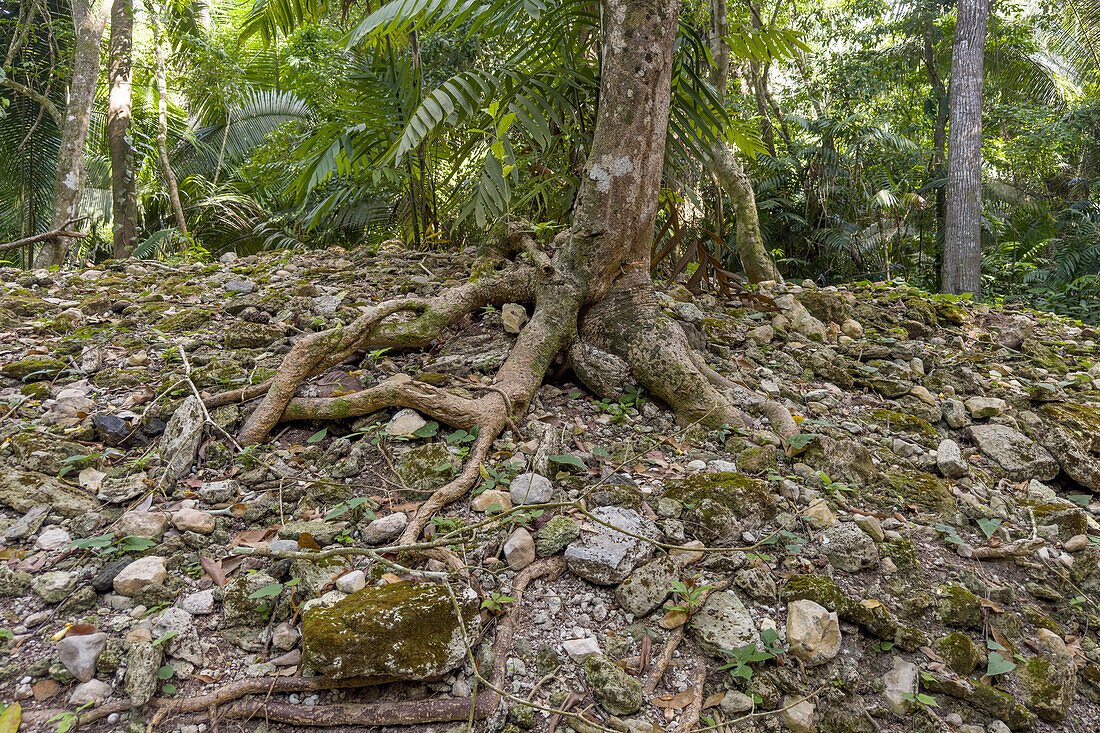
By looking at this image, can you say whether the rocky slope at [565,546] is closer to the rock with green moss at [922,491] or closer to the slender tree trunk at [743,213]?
the rock with green moss at [922,491]

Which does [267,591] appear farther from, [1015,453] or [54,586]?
[1015,453]

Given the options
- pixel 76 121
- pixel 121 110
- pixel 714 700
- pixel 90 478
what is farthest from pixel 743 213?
pixel 121 110

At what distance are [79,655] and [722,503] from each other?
5.62 feet

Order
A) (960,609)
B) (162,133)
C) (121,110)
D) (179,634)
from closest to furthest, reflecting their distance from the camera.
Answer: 1. (179,634)
2. (960,609)
3. (121,110)
4. (162,133)

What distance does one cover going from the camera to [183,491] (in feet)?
6.64

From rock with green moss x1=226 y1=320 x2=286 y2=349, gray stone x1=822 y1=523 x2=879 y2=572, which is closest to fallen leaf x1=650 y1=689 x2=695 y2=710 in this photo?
gray stone x1=822 y1=523 x2=879 y2=572

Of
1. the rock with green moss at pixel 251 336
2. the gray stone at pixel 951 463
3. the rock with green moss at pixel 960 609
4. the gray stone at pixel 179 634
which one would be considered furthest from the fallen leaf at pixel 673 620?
the rock with green moss at pixel 251 336

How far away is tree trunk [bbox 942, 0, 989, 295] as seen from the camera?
6.96m

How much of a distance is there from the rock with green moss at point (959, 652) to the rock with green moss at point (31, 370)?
3.41 metres

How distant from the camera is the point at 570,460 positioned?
212 centimetres

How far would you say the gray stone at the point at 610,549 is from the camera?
173cm

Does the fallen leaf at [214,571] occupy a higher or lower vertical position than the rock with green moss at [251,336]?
lower

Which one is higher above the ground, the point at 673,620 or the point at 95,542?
the point at 95,542

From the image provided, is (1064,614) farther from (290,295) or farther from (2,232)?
(2,232)
